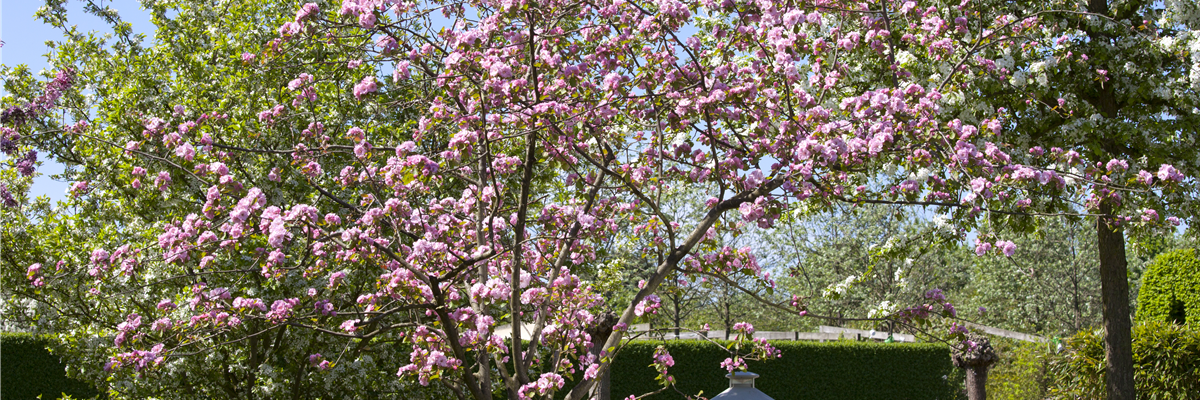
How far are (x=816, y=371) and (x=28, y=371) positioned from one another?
12331 millimetres

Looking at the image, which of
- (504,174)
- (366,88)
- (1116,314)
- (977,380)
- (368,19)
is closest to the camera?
(368,19)

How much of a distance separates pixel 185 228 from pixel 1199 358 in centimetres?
1228

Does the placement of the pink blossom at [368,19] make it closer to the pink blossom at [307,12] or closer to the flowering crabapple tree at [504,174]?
the flowering crabapple tree at [504,174]

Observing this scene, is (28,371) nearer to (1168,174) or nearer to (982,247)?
(982,247)

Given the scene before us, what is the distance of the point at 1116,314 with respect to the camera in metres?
9.09

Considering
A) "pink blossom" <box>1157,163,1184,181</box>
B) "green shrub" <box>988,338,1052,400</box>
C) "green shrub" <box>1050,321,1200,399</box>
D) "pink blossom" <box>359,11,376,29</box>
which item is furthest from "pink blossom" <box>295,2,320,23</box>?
"green shrub" <box>988,338,1052,400</box>

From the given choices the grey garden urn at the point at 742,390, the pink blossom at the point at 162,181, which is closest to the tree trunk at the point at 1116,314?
the grey garden urn at the point at 742,390

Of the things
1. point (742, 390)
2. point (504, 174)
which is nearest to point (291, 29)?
point (504, 174)

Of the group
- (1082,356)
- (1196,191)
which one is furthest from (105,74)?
(1082,356)

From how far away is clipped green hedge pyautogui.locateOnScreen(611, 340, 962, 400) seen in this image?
42.6ft

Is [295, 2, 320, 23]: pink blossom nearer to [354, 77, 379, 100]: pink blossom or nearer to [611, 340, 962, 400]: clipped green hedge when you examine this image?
[354, 77, 379, 100]: pink blossom

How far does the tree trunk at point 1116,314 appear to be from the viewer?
29.4 ft

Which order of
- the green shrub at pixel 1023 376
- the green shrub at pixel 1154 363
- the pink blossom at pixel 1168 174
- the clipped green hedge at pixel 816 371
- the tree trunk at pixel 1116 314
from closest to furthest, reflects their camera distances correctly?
the pink blossom at pixel 1168 174
the tree trunk at pixel 1116 314
the green shrub at pixel 1154 363
the clipped green hedge at pixel 816 371
the green shrub at pixel 1023 376

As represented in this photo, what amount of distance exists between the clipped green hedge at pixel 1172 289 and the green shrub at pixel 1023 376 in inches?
68.9
